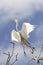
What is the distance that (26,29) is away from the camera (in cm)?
216

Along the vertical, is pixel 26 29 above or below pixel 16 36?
above

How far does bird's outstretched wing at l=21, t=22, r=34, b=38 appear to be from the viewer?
6.75 ft

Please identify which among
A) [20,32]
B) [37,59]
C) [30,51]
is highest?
[20,32]

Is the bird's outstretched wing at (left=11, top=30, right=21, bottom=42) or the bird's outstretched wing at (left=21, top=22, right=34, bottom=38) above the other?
the bird's outstretched wing at (left=21, top=22, right=34, bottom=38)

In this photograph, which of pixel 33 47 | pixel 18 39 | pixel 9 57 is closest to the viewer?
pixel 33 47

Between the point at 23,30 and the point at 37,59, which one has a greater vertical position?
the point at 23,30

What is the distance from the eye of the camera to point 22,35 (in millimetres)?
2066

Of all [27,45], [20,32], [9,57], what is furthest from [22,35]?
[9,57]

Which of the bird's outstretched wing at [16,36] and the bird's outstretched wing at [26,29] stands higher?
the bird's outstretched wing at [26,29]

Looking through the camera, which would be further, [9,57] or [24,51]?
[9,57]

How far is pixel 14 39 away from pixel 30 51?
0.25 metres

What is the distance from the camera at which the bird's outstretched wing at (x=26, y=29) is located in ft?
6.75

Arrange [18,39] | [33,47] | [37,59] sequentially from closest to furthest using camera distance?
[37,59] < [33,47] < [18,39]

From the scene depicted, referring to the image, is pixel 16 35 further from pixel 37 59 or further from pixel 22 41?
pixel 37 59
